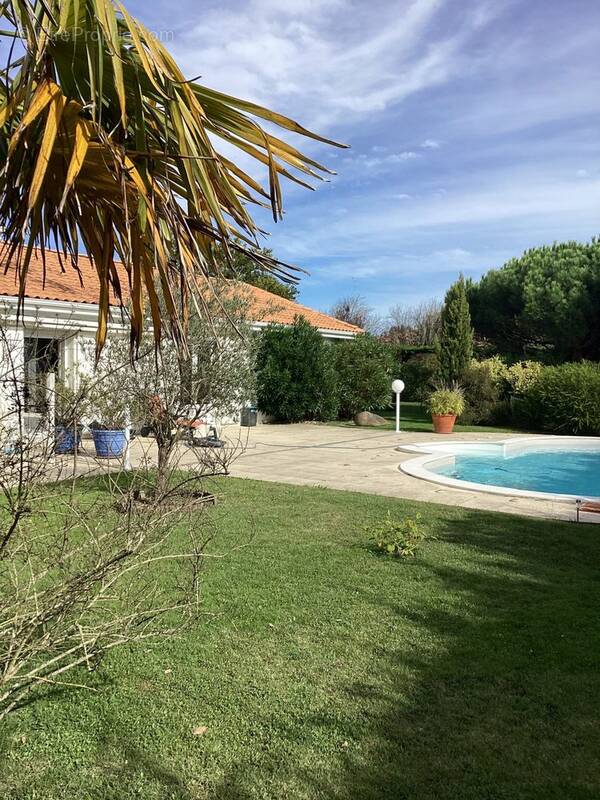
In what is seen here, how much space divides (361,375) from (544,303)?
30.4 ft

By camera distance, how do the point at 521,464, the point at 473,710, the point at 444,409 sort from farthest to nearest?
the point at 444,409 → the point at 521,464 → the point at 473,710

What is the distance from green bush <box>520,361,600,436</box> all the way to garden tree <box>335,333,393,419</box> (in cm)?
556

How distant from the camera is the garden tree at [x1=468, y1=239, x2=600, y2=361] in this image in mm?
26922

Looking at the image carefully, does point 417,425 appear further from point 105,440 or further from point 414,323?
point 414,323

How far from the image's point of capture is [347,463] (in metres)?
14.1

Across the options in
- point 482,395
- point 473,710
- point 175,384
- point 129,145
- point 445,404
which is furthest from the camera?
point 482,395

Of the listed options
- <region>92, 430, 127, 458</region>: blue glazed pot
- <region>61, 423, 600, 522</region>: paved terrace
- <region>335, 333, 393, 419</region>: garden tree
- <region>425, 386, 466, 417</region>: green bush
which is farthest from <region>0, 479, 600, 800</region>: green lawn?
<region>335, 333, 393, 419</region>: garden tree

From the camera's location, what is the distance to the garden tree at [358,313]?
197ft

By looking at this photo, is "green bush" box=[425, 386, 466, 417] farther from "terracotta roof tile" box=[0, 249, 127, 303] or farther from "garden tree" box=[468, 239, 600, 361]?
"terracotta roof tile" box=[0, 249, 127, 303]

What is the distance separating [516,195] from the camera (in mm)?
21688

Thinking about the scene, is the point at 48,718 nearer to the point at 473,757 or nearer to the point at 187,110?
the point at 473,757

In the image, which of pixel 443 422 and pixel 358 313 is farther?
pixel 358 313

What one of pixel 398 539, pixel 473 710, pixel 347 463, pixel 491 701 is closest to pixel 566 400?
pixel 347 463

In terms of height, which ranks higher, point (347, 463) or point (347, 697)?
point (347, 463)
